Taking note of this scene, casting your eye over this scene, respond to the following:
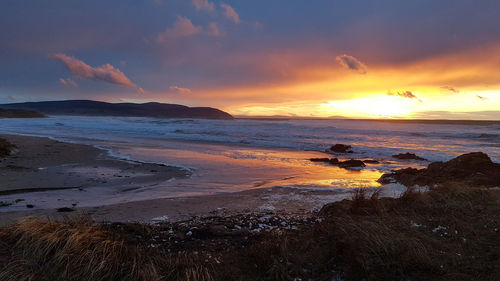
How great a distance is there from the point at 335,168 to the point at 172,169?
6818 mm

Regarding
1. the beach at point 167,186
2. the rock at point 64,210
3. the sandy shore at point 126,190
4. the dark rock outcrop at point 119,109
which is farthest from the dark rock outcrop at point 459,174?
the dark rock outcrop at point 119,109

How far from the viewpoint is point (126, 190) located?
308 inches

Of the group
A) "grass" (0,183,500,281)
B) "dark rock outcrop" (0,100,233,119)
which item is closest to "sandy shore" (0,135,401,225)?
"grass" (0,183,500,281)

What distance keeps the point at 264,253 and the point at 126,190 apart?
555cm

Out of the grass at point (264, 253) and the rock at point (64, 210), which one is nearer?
the grass at point (264, 253)

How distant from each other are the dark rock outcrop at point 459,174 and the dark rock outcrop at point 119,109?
121725 millimetres

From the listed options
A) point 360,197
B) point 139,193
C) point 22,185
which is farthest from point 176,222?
point 22,185

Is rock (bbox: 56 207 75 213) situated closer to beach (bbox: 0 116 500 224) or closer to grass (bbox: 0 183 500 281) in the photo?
beach (bbox: 0 116 500 224)

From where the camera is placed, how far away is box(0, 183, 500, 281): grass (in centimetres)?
304

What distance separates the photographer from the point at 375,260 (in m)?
3.26

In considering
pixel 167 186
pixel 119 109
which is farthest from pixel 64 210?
pixel 119 109

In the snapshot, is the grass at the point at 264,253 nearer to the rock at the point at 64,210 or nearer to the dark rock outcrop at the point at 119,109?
the rock at the point at 64,210

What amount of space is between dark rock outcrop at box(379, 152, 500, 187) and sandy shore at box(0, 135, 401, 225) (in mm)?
1632

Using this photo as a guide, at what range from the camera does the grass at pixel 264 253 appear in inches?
A: 120
